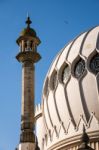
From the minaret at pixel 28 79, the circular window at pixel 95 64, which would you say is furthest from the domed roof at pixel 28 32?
the circular window at pixel 95 64

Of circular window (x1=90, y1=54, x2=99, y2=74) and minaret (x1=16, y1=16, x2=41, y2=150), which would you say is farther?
circular window (x1=90, y1=54, x2=99, y2=74)

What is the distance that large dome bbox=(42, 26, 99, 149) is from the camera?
78.0 feet

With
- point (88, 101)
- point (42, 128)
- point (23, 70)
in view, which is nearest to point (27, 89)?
point (23, 70)

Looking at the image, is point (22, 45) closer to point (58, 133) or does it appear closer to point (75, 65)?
point (75, 65)

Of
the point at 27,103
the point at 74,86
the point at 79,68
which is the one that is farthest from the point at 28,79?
the point at 79,68

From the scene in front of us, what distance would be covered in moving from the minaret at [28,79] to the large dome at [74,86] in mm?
1525

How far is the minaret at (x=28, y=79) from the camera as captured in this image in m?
22.5

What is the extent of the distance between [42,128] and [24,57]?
4.51 m

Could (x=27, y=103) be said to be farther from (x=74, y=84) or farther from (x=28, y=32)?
(x=28, y=32)

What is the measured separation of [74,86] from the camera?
24.3 m

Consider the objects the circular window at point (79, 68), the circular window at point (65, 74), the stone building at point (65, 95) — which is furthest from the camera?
the circular window at point (65, 74)

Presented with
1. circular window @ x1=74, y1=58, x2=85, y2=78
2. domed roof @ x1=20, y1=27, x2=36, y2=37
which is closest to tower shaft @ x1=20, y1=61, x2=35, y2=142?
domed roof @ x1=20, y1=27, x2=36, y2=37

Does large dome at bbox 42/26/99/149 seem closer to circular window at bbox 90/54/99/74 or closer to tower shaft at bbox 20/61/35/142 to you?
circular window at bbox 90/54/99/74

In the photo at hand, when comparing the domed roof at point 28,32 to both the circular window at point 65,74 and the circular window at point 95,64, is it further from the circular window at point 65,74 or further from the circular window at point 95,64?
the circular window at point 95,64
